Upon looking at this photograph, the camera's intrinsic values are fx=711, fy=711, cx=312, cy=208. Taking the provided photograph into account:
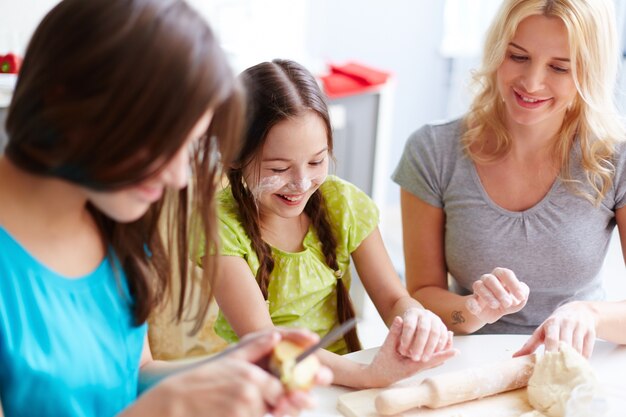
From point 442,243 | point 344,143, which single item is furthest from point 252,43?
point 442,243

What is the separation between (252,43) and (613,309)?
211 cm

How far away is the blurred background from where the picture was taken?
112 inches

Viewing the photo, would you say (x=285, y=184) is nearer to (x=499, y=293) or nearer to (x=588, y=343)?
(x=499, y=293)

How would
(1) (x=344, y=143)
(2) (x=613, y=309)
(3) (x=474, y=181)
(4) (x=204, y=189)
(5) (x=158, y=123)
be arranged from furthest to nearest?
(1) (x=344, y=143) → (3) (x=474, y=181) → (2) (x=613, y=309) → (4) (x=204, y=189) → (5) (x=158, y=123)

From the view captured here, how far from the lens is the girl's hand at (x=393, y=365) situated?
1134mm

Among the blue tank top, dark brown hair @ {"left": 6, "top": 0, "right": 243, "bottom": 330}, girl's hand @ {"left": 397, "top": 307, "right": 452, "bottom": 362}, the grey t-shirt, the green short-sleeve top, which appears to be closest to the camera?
dark brown hair @ {"left": 6, "top": 0, "right": 243, "bottom": 330}

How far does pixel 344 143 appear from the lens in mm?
2938

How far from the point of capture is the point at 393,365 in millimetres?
1146

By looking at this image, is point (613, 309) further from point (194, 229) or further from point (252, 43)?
point (252, 43)

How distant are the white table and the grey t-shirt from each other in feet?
0.87

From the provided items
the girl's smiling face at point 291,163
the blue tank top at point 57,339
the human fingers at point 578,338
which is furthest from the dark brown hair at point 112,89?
the human fingers at point 578,338

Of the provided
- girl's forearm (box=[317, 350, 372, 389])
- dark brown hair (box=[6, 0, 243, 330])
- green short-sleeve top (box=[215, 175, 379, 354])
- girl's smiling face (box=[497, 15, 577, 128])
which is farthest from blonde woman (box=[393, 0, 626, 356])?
dark brown hair (box=[6, 0, 243, 330])

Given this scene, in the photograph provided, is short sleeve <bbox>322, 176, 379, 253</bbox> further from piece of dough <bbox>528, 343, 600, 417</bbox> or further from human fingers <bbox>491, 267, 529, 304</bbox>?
piece of dough <bbox>528, 343, 600, 417</bbox>

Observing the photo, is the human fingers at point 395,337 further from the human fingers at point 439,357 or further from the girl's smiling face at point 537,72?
the girl's smiling face at point 537,72
